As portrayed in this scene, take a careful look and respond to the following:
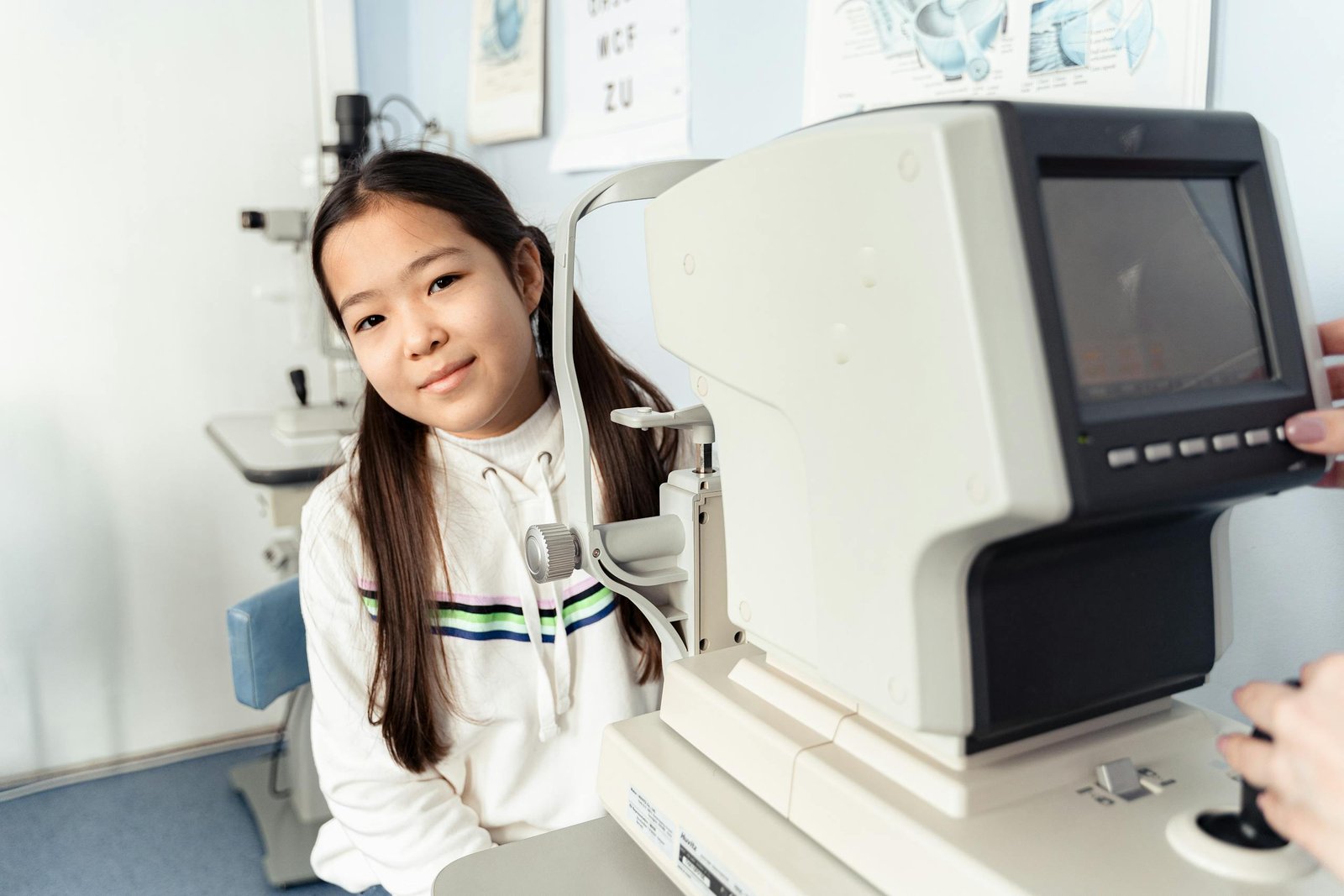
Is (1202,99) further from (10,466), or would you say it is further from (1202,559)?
(10,466)

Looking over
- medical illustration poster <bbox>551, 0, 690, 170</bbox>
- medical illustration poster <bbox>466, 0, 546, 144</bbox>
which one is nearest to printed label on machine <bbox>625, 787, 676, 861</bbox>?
medical illustration poster <bbox>551, 0, 690, 170</bbox>

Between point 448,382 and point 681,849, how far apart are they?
0.49 m

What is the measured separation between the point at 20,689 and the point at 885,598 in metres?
2.48

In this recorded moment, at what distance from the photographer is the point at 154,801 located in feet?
7.45

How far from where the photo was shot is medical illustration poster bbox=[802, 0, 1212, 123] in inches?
29.0

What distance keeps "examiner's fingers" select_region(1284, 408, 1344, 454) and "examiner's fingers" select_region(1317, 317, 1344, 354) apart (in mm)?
126

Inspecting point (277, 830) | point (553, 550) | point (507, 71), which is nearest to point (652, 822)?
point (553, 550)

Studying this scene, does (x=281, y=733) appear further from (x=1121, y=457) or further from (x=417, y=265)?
(x=1121, y=457)

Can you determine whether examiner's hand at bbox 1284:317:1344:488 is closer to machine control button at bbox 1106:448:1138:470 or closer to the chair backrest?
machine control button at bbox 1106:448:1138:470

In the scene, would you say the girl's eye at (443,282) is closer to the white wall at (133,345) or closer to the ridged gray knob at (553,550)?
the ridged gray knob at (553,550)

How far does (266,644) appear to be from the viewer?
134 centimetres

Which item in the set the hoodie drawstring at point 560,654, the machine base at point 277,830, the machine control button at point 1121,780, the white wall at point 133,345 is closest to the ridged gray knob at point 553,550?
the hoodie drawstring at point 560,654

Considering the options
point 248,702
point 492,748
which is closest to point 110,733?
point 248,702

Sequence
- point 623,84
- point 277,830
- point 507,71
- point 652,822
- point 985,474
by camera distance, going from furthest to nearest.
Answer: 1. point 277,830
2. point 507,71
3. point 623,84
4. point 652,822
5. point 985,474
